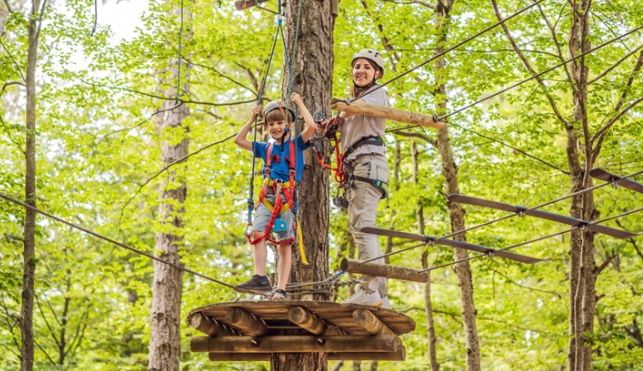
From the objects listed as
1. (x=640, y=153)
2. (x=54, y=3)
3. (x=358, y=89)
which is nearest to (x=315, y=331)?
(x=358, y=89)

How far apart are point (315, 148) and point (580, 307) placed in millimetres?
4923

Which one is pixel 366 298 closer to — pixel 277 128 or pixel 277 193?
pixel 277 193

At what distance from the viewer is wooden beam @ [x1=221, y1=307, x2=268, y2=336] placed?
14.0 ft

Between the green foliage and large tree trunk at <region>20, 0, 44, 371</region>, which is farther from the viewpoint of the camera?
the green foliage

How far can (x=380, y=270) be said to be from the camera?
461 centimetres

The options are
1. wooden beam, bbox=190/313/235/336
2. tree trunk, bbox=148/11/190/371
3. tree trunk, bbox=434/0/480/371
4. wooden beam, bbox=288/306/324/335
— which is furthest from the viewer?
tree trunk, bbox=148/11/190/371

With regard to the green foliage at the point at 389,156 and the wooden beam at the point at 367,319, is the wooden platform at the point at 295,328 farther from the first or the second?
the green foliage at the point at 389,156

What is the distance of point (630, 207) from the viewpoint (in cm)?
1029

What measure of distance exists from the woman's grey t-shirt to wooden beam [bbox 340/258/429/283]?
2.73ft

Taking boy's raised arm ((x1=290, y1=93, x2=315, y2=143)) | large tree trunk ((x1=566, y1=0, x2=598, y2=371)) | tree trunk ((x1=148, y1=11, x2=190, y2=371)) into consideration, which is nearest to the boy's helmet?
boy's raised arm ((x1=290, y1=93, x2=315, y2=143))

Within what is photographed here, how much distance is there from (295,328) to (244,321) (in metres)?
0.57

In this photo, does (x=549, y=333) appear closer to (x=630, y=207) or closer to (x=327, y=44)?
(x=630, y=207)

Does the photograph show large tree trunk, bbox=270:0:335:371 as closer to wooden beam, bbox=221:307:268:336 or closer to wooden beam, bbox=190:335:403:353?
wooden beam, bbox=190:335:403:353

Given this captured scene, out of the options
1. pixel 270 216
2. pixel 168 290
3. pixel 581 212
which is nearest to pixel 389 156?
pixel 168 290
